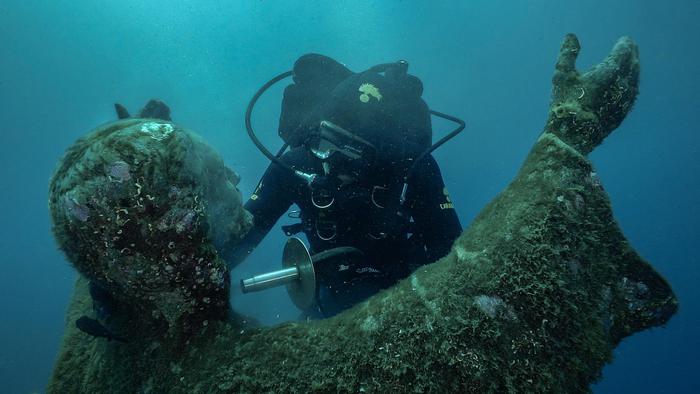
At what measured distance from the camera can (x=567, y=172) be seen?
148 cm

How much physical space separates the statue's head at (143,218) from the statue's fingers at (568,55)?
196 centimetres

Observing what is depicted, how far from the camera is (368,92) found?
3.56 meters

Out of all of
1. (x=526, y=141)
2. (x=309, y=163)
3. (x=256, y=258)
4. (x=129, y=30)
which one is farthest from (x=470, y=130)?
(x=309, y=163)

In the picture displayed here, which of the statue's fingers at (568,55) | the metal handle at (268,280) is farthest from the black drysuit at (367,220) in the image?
the statue's fingers at (568,55)

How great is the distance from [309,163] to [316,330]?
2.62m

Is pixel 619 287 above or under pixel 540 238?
under

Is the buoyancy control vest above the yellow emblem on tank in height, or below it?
below

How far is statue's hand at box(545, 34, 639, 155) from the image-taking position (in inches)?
64.1

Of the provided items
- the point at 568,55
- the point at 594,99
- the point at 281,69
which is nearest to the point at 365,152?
the point at 568,55

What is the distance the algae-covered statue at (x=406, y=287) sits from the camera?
1287mm

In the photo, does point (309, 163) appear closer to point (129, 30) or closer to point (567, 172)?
point (567, 172)

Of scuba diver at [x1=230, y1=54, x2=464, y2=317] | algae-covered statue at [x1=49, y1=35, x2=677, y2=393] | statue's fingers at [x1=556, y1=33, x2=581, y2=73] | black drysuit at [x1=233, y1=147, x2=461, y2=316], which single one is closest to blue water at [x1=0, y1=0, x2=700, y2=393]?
black drysuit at [x1=233, y1=147, x2=461, y2=316]

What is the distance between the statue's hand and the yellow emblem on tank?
6.72 ft

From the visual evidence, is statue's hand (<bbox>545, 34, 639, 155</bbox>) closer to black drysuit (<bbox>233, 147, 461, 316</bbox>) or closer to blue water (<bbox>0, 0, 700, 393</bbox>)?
black drysuit (<bbox>233, 147, 461, 316</bbox>)
